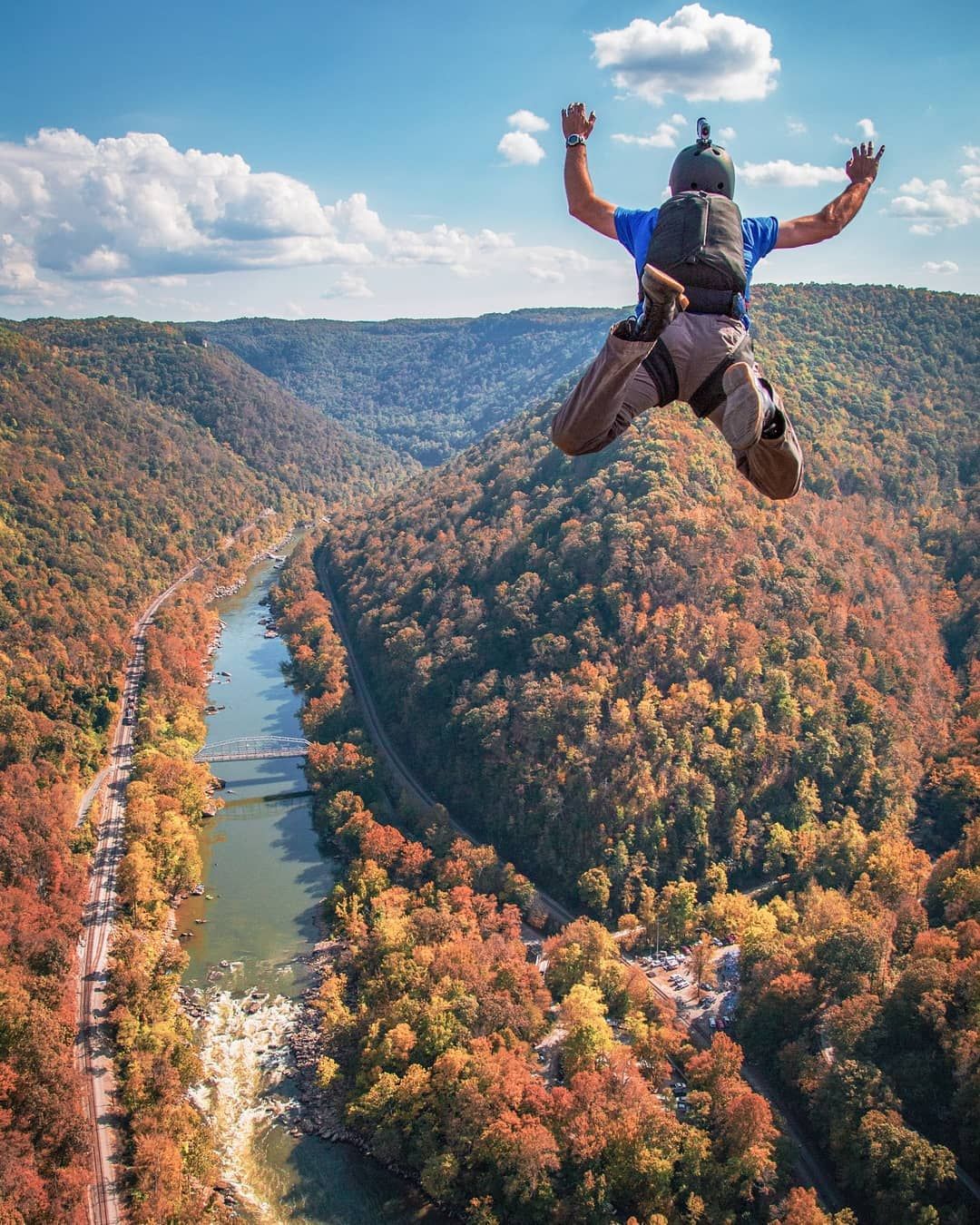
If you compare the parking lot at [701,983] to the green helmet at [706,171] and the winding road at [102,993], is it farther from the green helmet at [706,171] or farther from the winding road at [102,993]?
the green helmet at [706,171]

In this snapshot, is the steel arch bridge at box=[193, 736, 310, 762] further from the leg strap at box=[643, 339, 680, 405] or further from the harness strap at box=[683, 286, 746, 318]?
the harness strap at box=[683, 286, 746, 318]

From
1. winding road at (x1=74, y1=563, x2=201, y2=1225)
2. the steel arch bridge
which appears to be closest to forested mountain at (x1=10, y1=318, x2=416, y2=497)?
the steel arch bridge

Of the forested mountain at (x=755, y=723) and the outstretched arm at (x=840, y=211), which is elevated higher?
the outstretched arm at (x=840, y=211)

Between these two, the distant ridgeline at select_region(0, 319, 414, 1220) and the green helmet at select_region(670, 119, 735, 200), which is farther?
the distant ridgeline at select_region(0, 319, 414, 1220)

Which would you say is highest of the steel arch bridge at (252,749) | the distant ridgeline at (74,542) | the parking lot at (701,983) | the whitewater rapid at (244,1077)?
the distant ridgeline at (74,542)

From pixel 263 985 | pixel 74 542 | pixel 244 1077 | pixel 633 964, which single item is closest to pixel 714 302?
pixel 244 1077

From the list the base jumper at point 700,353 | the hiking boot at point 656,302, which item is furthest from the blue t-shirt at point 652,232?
the hiking boot at point 656,302

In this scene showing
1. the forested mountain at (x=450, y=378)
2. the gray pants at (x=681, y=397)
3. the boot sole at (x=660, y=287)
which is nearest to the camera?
the boot sole at (x=660, y=287)
